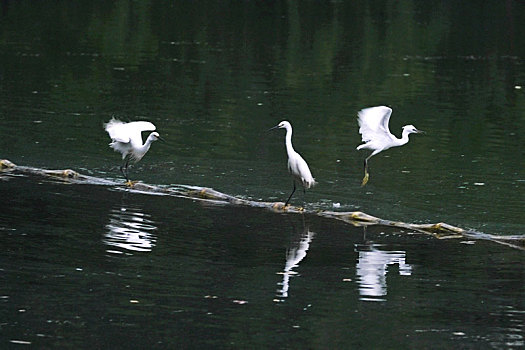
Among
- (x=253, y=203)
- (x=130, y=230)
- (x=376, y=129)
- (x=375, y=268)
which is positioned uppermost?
(x=376, y=129)

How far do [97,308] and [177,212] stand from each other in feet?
17.0

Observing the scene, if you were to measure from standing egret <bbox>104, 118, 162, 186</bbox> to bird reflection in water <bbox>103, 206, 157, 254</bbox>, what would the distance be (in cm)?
210

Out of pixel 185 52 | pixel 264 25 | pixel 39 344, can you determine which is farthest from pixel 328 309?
pixel 264 25

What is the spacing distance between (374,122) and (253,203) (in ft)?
8.19

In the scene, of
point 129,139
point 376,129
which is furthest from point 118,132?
point 376,129

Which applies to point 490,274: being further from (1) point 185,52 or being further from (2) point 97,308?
(1) point 185,52

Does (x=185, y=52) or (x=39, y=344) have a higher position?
(x=185, y=52)

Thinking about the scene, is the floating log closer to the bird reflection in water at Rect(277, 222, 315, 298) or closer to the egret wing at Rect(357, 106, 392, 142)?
the bird reflection in water at Rect(277, 222, 315, 298)

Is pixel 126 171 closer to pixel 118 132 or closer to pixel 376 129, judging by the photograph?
pixel 118 132

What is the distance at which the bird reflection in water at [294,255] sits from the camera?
1278 centimetres

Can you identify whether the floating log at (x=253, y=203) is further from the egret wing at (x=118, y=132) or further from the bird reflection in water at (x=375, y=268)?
the bird reflection in water at (x=375, y=268)

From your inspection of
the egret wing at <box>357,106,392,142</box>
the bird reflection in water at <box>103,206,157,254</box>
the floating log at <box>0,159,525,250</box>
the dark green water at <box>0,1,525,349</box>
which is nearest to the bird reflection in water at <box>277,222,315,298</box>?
the dark green water at <box>0,1,525,349</box>

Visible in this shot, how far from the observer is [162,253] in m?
14.1

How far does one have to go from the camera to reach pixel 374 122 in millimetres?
18859
